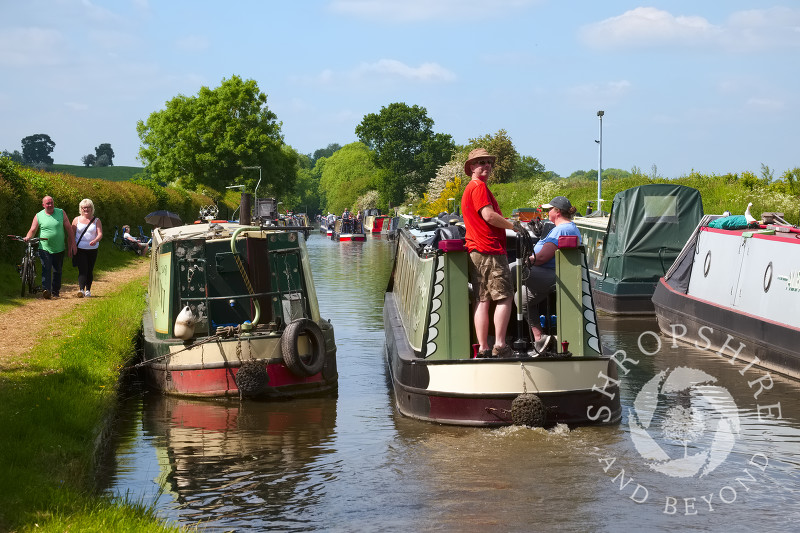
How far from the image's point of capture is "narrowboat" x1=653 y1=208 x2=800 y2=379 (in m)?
13.3

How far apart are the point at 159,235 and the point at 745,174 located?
95.9ft

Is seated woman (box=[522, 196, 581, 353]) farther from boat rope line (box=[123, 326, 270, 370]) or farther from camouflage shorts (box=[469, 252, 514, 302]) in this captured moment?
boat rope line (box=[123, 326, 270, 370])

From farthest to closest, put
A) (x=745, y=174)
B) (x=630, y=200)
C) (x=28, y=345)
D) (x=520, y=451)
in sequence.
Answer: (x=745, y=174) < (x=630, y=200) < (x=28, y=345) < (x=520, y=451)

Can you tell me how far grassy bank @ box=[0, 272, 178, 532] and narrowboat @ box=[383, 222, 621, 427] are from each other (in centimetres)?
317

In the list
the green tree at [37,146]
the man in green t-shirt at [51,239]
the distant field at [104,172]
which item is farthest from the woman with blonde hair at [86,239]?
the green tree at [37,146]

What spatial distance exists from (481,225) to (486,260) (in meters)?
0.35

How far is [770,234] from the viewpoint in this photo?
15031mm

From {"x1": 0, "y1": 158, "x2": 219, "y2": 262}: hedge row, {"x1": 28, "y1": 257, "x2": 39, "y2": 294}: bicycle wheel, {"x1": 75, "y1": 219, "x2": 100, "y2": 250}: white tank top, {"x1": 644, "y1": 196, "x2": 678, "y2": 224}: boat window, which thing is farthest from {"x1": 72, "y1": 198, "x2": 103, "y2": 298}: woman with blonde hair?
{"x1": 644, "y1": 196, "x2": 678, "y2": 224}: boat window

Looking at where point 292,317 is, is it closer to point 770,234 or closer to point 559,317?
point 559,317

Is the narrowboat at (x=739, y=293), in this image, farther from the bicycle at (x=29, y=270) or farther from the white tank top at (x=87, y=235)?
Result: the bicycle at (x=29, y=270)

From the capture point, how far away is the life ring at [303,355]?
11484mm

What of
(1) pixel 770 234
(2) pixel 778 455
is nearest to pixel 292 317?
(2) pixel 778 455

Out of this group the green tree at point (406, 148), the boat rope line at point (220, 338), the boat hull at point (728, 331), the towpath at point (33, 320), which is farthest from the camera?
the green tree at point (406, 148)

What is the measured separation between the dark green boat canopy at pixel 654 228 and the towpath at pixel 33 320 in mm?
10317
